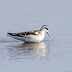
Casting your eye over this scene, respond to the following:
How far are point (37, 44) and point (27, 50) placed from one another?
218 centimetres

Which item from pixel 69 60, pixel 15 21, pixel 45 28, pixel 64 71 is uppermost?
pixel 15 21

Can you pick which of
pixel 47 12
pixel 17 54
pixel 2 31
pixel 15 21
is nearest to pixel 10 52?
pixel 17 54

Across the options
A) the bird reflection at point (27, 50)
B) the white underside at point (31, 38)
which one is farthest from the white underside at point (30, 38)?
the bird reflection at point (27, 50)

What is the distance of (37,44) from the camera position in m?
18.6

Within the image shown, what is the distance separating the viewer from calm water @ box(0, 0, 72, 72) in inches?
527

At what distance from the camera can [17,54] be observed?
50.3 feet

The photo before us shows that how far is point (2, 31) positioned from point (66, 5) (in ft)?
27.9

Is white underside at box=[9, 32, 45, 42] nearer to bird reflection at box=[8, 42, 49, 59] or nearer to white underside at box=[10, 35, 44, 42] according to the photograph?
white underside at box=[10, 35, 44, 42]

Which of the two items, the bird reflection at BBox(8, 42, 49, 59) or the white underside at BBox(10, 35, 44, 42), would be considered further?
the white underside at BBox(10, 35, 44, 42)

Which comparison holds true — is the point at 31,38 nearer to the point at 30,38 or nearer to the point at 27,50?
the point at 30,38

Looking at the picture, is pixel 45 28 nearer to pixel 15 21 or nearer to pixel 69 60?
pixel 15 21

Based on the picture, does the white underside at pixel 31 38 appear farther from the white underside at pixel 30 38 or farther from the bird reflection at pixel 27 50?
the bird reflection at pixel 27 50

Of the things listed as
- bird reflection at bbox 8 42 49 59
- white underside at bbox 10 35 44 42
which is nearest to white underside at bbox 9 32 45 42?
white underside at bbox 10 35 44 42

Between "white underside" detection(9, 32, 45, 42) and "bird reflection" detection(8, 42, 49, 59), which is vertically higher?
"white underside" detection(9, 32, 45, 42)
